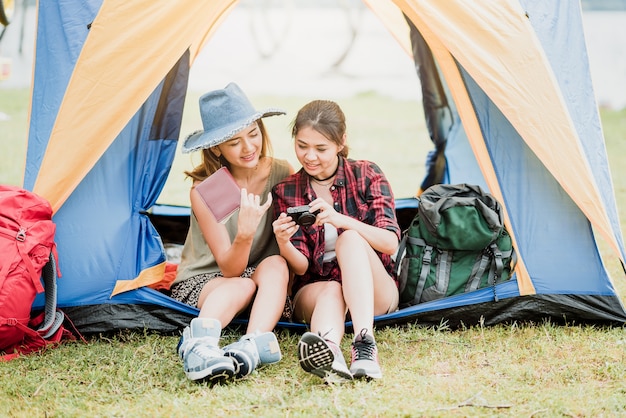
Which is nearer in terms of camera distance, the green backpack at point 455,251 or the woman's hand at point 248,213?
the woman's hand at point 248,213

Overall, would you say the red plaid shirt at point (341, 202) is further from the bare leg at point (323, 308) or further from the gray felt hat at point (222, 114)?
the gray felt hat at point (222, 114)

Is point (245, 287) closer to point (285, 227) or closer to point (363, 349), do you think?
point (285, 227)

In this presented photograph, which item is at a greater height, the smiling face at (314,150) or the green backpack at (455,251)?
the smiling face at (314,150)

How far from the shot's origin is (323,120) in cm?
289

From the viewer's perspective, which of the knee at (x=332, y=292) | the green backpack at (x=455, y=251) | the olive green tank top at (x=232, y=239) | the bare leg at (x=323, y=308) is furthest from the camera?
the olive green tank top at (x=232, y=239)

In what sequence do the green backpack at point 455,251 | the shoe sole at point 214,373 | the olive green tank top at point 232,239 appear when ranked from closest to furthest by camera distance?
the shoe sole at point 214,373, the green backpack at point 455,251, the olive green tank top at point 232,239

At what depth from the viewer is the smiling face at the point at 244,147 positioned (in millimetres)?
2977

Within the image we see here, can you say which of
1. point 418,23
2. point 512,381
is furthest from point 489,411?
point 418,23

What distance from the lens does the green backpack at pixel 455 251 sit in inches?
121

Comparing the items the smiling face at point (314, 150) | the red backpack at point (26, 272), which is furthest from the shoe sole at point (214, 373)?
the smiling face at point (314, 150)

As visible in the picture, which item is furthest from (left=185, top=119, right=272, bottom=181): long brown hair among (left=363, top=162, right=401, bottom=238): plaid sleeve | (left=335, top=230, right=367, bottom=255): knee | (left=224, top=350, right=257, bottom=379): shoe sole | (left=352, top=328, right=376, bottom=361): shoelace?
(left=352, top=328, right=376, bottom=361): shoelace

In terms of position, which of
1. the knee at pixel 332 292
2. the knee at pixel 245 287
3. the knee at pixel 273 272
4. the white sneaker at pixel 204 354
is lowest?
the white sneaker at pixel 204 354

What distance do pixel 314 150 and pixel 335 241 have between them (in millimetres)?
375

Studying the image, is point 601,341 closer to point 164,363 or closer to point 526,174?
point 526,174
